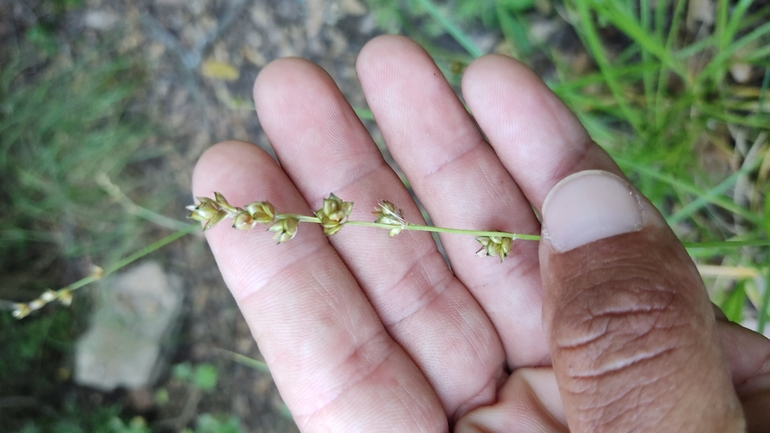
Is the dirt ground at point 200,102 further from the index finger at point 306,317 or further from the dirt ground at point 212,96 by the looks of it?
the index finger at point 306,317

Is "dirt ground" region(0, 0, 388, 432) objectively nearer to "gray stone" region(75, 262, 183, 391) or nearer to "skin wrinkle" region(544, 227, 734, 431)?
"gray stone" region(75, 262, 183, 391)

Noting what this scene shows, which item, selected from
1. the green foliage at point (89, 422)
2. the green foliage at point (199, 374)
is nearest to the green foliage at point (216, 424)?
the green foliage at point (199, 374)

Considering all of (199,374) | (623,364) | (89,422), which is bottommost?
(199,374)

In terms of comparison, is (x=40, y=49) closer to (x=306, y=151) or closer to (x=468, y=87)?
(x=306, y=151)

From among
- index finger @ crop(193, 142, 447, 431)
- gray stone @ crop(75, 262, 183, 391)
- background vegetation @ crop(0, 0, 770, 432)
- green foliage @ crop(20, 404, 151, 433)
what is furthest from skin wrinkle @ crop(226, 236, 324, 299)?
green foliage @ crop(20, 404, 151, 433)

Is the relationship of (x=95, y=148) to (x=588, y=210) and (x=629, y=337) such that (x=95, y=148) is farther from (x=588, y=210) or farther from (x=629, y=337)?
(x=629, y=337)

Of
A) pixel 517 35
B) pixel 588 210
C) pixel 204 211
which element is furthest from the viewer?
pixel 517 35

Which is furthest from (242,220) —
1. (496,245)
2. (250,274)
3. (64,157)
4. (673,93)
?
(64,157)

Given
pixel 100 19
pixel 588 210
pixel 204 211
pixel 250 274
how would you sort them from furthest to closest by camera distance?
pixel 100 19 < pixel 250 274 < pixel 588 210 < pixel 204 211
